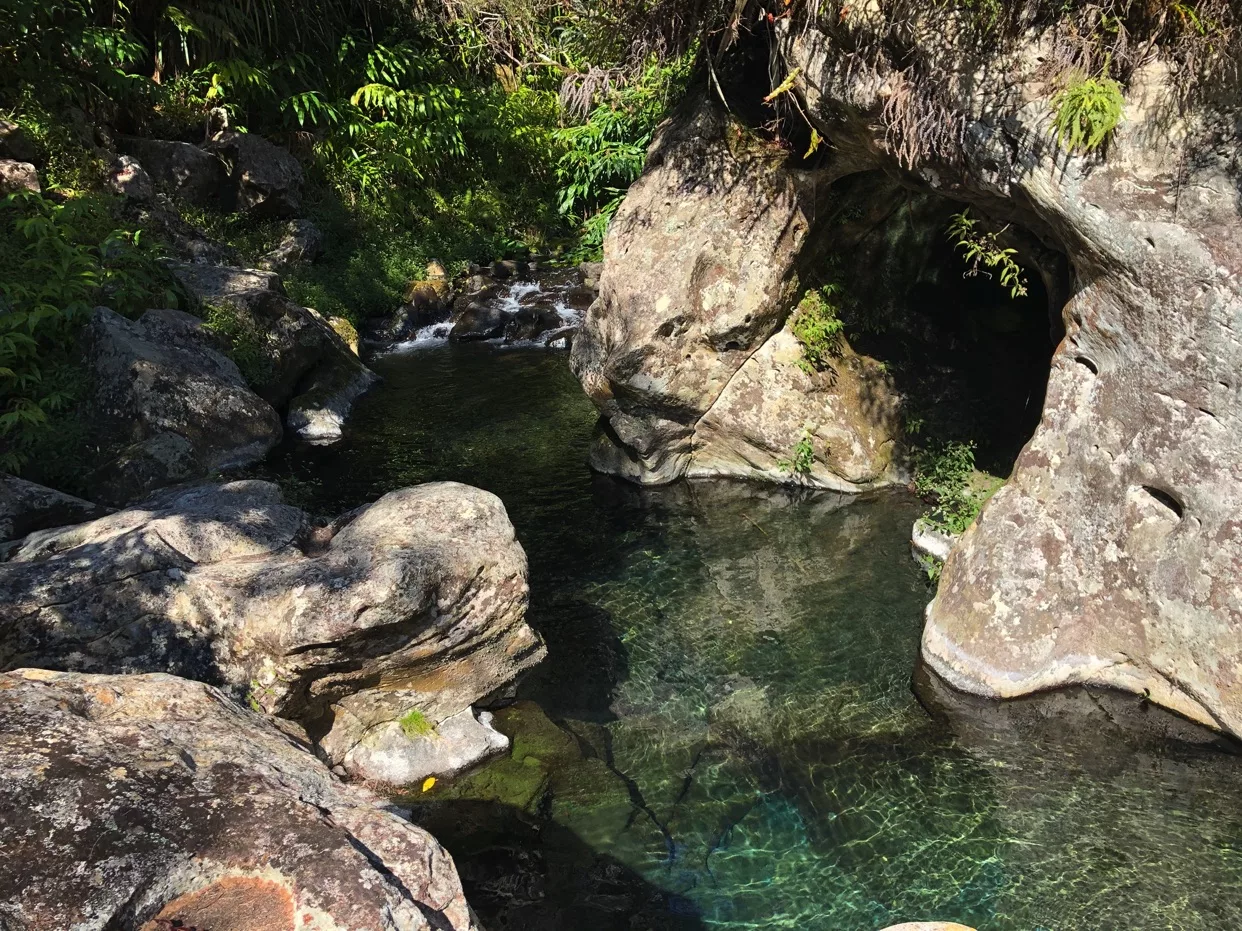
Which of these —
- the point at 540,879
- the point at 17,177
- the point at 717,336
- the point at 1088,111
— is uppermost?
the point at 1088,111

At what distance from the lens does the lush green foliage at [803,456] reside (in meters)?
10.7

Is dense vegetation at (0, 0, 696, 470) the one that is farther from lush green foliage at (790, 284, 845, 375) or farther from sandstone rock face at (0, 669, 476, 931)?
sandstone rock face at (0, 669, 476, 931)

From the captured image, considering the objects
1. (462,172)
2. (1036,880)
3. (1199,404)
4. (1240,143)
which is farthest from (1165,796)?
(462,172)

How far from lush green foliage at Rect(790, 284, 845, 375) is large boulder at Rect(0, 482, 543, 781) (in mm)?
5249

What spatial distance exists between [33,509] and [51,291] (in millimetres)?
5522

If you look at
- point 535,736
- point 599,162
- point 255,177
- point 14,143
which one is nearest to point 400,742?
point 535,736

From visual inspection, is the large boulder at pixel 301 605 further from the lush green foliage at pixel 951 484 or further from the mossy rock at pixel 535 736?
the lush green foliage at pixel 951 484

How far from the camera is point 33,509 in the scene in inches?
290

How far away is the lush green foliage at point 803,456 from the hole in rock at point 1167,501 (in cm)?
444

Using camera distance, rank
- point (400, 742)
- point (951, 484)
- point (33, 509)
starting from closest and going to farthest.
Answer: point (400, 742), point (33, 509), point (951, 484)

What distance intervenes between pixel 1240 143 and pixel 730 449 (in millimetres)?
6282

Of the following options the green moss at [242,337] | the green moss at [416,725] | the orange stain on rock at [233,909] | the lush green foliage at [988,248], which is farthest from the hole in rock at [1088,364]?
the green moss at [242,337]

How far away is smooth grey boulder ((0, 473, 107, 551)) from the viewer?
23.5ft

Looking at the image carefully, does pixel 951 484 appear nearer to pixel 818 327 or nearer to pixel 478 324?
pixel 818 327
